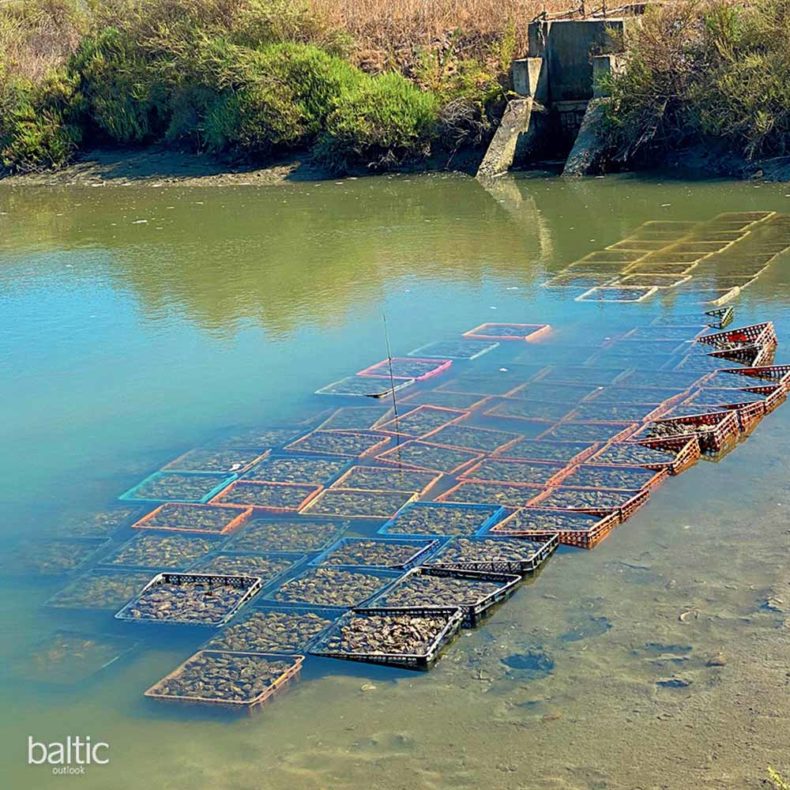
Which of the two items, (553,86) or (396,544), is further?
(553,86)

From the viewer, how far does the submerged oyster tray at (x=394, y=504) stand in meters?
4.82

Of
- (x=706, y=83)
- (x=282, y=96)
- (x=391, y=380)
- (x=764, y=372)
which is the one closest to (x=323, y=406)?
(x=391, y=380)

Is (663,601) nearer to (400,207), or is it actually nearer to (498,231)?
(498,231)

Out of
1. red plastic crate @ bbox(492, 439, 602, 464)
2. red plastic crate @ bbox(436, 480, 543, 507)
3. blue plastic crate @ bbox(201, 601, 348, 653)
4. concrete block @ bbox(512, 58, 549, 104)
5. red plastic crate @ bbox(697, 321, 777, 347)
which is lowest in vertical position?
blue plastic crate @ bbox(201, 601, 348, 653)

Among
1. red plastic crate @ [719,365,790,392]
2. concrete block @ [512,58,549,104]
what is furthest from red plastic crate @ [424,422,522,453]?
concrete block @ [512,58,549,104]

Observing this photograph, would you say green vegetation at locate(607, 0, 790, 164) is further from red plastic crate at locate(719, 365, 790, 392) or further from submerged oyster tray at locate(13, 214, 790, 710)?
red plastic crate at locate(719, 365, 790, 392)

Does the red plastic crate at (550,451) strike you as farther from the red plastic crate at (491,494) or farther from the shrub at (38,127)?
the shrub at (38,127)

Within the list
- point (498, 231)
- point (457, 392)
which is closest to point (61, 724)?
point (457, 392)

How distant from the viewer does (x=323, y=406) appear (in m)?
7.77

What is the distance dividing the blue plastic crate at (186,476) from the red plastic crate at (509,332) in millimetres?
3118

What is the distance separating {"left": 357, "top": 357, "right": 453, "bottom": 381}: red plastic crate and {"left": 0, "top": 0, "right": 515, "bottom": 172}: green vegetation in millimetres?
11336

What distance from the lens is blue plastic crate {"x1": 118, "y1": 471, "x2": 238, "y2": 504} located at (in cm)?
633

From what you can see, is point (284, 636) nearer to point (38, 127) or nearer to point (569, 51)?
point (569, 51)

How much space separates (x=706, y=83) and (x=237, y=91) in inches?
346
